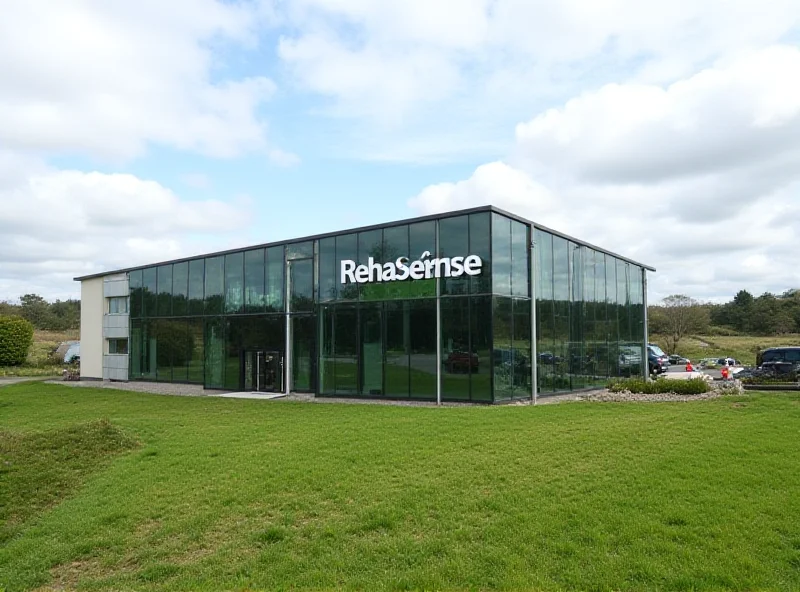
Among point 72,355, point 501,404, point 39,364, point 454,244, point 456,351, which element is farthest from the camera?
point 72,355

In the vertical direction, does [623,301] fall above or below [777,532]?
above

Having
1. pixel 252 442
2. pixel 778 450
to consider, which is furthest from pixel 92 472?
pixel 778 450

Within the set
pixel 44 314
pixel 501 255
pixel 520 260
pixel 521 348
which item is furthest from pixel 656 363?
pixel 44 314

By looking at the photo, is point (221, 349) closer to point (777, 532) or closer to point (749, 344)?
point (777, 532)

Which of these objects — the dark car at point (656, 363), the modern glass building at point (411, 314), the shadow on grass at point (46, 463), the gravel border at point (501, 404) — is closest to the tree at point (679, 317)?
the dark car at point (656, 363)

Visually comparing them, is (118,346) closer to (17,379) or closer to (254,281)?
(17,379)

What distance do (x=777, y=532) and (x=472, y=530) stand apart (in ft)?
11.4

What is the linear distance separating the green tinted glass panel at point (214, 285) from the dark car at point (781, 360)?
25584 millimetres

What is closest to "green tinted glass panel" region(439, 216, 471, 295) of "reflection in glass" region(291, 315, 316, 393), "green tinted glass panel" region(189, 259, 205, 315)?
"reflection in glass" region(291, 315, 316, 393)

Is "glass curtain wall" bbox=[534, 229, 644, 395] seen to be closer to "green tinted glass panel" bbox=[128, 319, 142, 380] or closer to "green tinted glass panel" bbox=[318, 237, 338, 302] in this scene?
"green tinted glass panel" bbox=[318, 237, 338, 302]

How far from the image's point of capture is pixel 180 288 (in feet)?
109

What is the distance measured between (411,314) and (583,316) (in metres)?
8.76

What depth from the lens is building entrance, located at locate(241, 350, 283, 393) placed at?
27469 mm

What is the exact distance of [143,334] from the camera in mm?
35781
